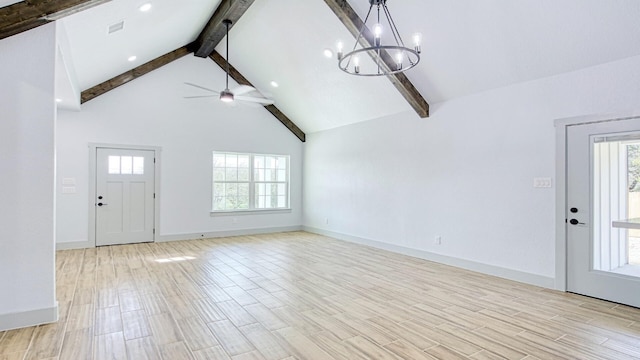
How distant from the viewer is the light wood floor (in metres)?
2.73

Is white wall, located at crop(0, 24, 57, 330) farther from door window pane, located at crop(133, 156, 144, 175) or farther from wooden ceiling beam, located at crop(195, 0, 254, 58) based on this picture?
door window pane, located at crop(133, 156, 144, 175)

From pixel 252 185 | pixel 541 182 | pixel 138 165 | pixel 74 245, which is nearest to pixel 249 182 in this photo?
pixel 252 185

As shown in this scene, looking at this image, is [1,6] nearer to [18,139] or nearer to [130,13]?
[18,139]

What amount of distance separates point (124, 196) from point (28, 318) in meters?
4.42

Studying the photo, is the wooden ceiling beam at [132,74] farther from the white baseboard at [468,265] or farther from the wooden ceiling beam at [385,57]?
the white baseboard at [468,265]

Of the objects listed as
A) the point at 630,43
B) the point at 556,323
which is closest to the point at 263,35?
the point at 630,43

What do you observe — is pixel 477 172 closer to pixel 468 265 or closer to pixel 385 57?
pixel 468 265

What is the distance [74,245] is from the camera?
669 centimetres

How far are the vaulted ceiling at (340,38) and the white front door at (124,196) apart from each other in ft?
4.55

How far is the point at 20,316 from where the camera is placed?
3.09 m

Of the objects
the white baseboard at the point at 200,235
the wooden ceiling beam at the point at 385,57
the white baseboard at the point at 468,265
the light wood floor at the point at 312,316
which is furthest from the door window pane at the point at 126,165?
the wooden ceiling beam at the point at 385,57

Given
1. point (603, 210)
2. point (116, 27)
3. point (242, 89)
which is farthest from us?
point (242, 89)

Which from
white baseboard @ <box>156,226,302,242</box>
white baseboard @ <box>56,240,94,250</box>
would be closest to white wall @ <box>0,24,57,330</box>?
white baseboard @ <box>56,240,94,250</box>

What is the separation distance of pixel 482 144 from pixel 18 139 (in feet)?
18.1
